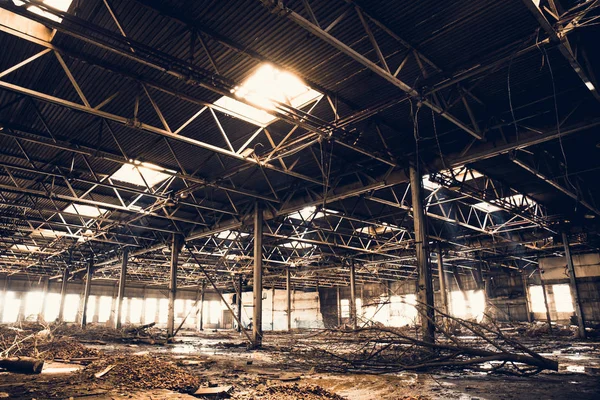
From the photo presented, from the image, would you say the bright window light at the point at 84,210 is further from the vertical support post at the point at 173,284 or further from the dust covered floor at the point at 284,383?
the dust covered floor at the point at 284,383

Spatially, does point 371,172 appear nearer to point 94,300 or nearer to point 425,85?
point 425,85

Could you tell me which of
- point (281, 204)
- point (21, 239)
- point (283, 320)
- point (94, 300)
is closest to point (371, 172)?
point (281, 204)

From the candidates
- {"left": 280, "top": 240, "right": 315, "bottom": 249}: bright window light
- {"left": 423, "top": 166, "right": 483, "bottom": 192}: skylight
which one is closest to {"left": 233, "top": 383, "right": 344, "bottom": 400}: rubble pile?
{"left": 423, "top": 166, "right": 483, "bottom": 192}: skylight

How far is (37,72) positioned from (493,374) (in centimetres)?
1216

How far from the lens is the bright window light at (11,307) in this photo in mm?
39875

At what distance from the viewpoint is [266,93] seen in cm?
913

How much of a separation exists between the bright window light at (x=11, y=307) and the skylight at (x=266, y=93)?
43868mm

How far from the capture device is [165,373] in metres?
7.88

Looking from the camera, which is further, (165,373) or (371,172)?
(371,172)

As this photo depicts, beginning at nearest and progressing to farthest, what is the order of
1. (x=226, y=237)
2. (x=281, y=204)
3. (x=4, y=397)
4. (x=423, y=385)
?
(x=4, y=397) → (x=423, y=385) → (x=281, y=204) → (x=226, y=237)

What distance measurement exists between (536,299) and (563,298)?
8.22 ft

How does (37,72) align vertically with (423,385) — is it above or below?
above

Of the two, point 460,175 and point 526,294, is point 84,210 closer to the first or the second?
point 460,175

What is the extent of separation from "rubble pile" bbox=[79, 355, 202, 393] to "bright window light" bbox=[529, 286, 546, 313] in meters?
33.1
